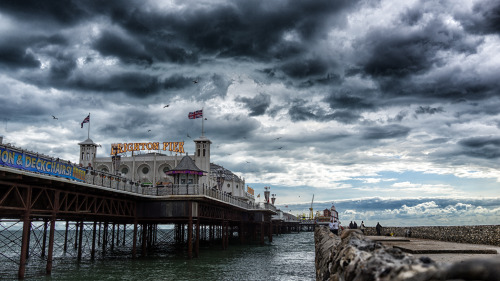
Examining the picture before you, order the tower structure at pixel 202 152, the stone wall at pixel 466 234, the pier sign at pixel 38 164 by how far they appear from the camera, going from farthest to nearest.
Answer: the tower structure at pixel 202 152, the stone wall at pixel 466 234, the pier sign at pixel 38 164

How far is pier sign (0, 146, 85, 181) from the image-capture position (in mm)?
21548

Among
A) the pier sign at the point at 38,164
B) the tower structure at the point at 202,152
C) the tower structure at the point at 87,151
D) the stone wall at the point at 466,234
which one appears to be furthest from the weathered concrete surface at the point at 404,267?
the tower structure at the point at 87,151

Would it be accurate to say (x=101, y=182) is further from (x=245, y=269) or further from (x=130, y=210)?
(x=245, y=269)

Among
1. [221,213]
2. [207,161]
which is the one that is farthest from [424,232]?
[207,161]

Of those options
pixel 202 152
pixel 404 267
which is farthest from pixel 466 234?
pixel 202 152

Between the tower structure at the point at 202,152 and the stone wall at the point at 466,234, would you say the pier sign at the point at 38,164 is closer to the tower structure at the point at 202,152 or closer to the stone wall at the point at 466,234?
the stone wall at the point at 466,234

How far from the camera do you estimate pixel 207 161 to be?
7462 cm

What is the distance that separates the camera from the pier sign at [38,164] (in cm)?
2155

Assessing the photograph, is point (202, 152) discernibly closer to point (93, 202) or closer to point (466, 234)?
point (93, 202)

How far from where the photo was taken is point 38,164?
934 inches

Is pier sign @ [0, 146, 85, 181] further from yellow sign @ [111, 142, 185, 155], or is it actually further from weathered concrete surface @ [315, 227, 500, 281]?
yellow sign @ [111, 142, 185, 155]

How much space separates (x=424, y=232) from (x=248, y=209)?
3419 centimetres

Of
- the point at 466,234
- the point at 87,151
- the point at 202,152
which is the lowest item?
the point at 466,234

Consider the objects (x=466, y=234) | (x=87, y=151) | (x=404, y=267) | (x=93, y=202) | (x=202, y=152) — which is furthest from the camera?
(x=87, y=151)
